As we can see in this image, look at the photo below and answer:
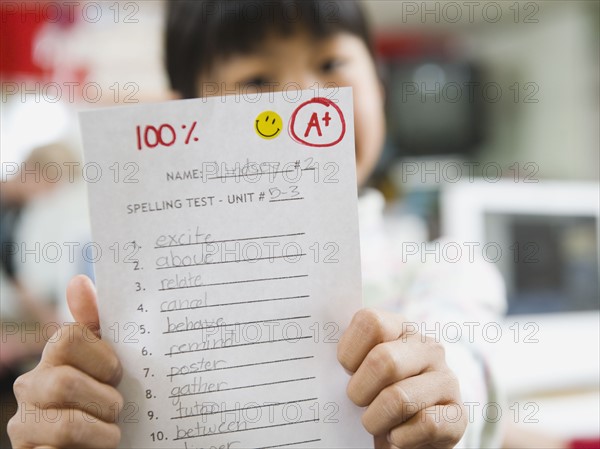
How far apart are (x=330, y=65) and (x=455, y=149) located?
2.20 m

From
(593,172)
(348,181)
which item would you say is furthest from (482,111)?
(348,181)

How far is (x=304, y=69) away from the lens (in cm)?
49

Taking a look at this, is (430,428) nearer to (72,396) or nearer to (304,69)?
(72,396)

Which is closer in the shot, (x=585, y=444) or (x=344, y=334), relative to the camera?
(x=344, y=334)

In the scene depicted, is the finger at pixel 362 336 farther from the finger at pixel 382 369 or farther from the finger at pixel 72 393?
the finger at pixel 72 393

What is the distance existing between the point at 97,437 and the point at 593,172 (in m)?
2.25

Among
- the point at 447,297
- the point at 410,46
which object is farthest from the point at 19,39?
the point at 410,46

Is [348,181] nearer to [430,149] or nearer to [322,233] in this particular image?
[322,233]

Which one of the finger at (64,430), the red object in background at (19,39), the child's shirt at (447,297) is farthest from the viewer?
the red object in background at (19,39)

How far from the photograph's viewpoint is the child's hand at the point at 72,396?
0.30 meters

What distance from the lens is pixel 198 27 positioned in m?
0.54

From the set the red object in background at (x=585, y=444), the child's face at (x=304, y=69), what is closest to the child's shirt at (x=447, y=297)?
the child's face at (x=304, y=69)

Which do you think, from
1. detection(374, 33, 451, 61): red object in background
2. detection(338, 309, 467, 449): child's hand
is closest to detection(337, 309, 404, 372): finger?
detection(338, 309, 467, 449): child's hand

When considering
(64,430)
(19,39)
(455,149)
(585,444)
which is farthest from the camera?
(455,149)
